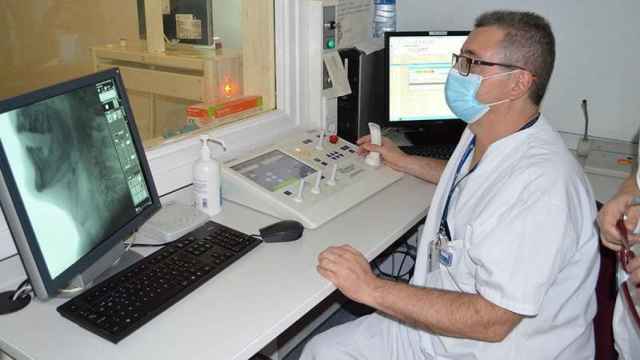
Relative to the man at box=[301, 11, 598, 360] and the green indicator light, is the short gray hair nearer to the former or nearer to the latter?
the man at box=[301, 11, 598, 360]

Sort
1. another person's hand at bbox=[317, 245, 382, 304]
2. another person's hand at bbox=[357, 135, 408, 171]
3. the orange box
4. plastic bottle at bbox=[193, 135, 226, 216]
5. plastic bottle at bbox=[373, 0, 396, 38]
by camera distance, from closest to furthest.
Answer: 1. another person's hand at bbox=[317, 245, 382, 304]
2. plastic bottle at bbox=[193, 135, 226, 216]
3. another person's hand at bbox=[357, 135, 408, 171]
4. the orange box
5. plastic bottle at bbox=[373, 0, 396, 38]

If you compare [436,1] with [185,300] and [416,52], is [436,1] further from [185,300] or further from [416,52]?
[185,300]

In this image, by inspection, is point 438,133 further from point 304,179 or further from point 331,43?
point 304,179

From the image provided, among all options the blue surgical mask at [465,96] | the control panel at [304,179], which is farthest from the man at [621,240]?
the control panel at [304,179]

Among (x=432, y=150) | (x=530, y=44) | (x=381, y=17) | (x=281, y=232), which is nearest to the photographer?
(x=530, y=44)

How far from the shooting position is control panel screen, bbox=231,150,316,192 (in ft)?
5.14

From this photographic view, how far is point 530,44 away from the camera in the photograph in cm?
126

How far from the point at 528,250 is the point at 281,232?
Answer: 0.57 m

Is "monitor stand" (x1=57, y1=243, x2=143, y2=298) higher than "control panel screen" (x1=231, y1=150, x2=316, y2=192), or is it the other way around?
"control panel screen" (x1=231, y1=150, x2=316, y2=192)

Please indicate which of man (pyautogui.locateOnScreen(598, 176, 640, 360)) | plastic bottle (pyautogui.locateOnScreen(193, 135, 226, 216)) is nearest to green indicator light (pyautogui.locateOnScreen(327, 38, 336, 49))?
plastic bottle (pyautogui.locateOnScreen(193, 135, 226, 216))

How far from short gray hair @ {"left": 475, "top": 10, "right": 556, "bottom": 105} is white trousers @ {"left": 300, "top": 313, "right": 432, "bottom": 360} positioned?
2.17 ft

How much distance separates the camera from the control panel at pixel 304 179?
150cm

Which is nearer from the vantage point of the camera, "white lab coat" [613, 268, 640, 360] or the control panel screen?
"white lab coat" [613, 268, 640, 360]

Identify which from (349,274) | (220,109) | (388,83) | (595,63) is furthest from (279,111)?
(595,63)
